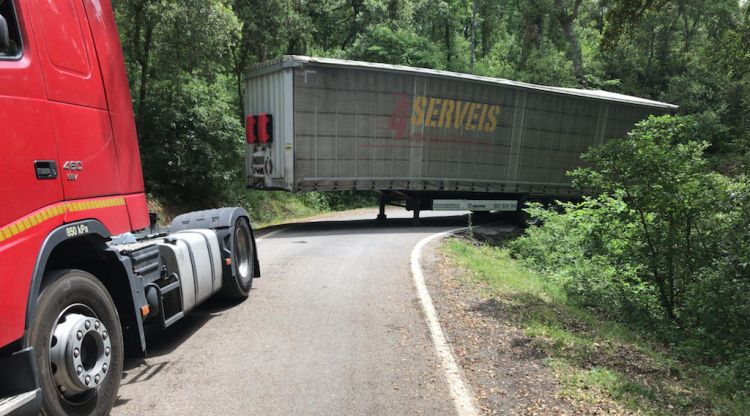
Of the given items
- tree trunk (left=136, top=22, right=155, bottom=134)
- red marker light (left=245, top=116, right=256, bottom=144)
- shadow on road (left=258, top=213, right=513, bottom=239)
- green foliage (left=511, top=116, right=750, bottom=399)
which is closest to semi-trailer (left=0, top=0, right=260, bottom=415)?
green foliage (left=511, top=116, right=750, bottom=399)

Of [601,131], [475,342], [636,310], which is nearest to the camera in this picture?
[475,342]

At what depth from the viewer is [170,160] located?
18.9m

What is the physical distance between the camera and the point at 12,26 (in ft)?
10.5

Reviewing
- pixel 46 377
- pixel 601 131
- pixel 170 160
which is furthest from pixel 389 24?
pixel 46 377

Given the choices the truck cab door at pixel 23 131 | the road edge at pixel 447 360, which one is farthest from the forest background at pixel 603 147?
the truck cab door at pixel 23 131

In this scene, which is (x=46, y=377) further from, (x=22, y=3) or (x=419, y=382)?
(x=419, y=382)

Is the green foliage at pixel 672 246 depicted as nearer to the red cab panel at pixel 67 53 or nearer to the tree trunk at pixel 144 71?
the red cab panel at pixel 67 53

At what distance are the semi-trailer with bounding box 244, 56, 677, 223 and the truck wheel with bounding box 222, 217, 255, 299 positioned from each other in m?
7.65

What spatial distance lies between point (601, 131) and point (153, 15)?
1635 cm

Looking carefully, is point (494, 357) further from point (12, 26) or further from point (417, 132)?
point (417, 132)

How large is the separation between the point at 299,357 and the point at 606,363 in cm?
311

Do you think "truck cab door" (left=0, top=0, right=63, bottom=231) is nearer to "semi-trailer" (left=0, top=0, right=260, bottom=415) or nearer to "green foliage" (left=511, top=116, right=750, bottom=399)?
"semi-trailer" (left=0, top=0, right=260, bottom=415)

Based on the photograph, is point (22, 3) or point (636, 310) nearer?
point (22, 3)

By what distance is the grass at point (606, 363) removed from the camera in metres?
4.65
